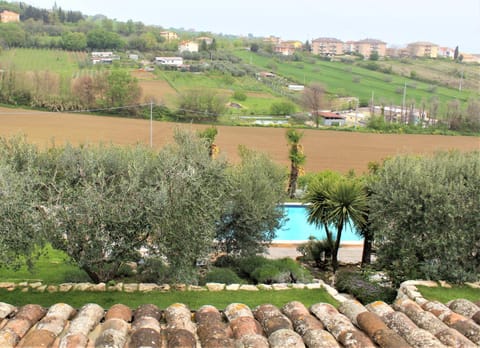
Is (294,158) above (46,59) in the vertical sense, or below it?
below

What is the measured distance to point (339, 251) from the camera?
16266 millimetres

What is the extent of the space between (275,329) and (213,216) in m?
4.99

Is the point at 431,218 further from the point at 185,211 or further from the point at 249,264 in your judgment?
the point at 185,211

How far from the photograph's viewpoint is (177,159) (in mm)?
9711

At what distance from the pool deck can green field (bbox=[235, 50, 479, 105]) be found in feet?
160

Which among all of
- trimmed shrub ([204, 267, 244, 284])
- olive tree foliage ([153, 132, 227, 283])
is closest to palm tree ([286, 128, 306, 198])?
trimmed shrub ([204, 267, 244, 284])

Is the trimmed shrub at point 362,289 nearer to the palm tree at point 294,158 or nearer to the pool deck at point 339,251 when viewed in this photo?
the pool deck at point 339,251

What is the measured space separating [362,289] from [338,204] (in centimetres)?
303

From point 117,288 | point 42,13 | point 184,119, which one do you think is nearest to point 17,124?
point 184,119

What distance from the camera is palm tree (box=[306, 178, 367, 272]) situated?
13.0 metres

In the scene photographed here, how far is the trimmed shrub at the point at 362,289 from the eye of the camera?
10.2 metres

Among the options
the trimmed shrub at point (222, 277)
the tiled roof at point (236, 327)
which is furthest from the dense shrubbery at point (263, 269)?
the tiled roof at point (236, 327)

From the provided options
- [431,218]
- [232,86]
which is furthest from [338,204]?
[232,86]

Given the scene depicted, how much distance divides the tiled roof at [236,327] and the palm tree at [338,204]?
739cm
